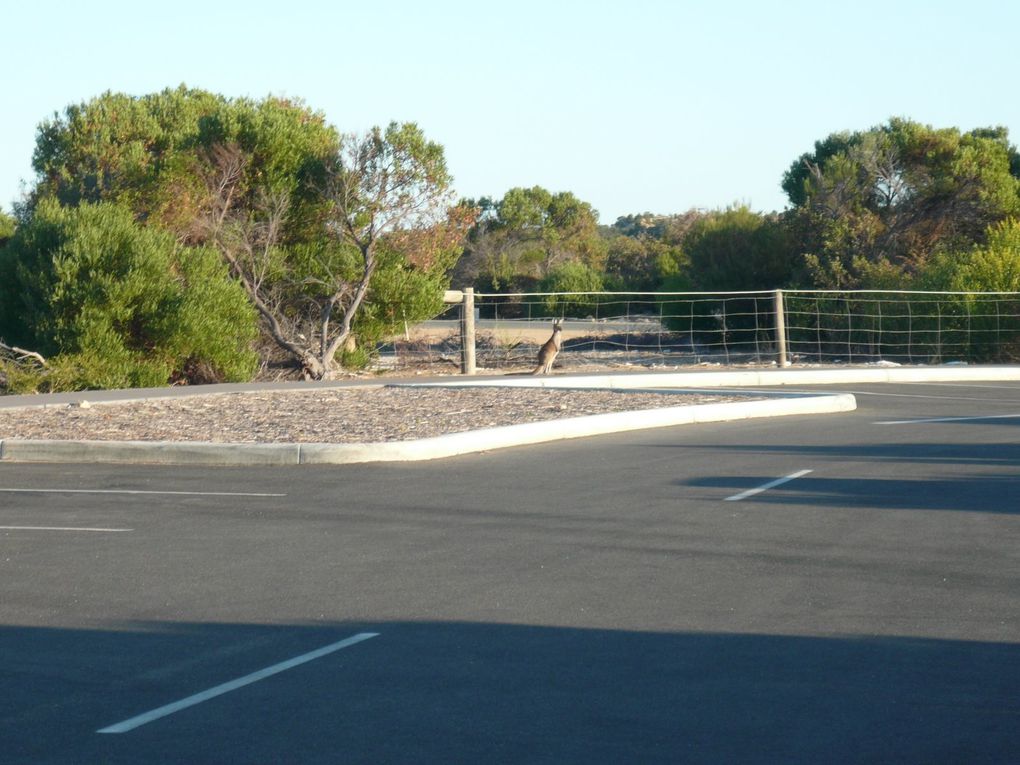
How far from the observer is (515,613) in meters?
7.17

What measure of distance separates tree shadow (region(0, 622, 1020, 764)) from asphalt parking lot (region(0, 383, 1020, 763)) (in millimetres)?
18

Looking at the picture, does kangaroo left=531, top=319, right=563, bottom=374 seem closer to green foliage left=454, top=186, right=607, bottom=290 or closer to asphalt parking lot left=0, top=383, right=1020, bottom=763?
asphalt parking lot left=0, top=383, right=1020, bottom=763

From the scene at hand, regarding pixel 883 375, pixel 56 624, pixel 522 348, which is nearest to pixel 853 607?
pixel 56 624

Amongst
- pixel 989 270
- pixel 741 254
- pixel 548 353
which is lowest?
pixel 548 353

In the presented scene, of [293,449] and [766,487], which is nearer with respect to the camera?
[766,487]

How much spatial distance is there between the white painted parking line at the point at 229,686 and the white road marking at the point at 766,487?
4.99m

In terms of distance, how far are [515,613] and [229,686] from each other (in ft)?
6.13

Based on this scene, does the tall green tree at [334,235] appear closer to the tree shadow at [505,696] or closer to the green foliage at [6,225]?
the green foliage at [6,225]

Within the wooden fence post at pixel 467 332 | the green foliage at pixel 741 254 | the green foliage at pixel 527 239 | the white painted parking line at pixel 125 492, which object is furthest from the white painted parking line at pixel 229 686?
the green foliage at pixel 527 239

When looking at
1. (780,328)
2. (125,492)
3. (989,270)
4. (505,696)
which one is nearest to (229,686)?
(505,696)

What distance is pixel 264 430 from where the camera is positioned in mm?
15344

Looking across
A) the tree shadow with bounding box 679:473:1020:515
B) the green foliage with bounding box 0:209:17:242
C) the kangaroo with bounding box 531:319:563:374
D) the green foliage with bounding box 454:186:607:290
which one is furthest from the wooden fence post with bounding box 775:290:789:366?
the green foliage with bounding box 454:186:607:290

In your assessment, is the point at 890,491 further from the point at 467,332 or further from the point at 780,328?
the point at 780,328

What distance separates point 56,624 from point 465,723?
9.53 feet
